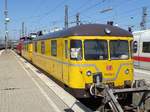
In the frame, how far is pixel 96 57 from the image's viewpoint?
1187 cm

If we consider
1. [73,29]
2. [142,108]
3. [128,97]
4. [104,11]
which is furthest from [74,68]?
[104,11]

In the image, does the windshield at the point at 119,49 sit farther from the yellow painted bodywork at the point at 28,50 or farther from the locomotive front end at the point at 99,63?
the yellow painted bodywork at the point at 28,50

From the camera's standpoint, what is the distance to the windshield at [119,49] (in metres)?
12.2

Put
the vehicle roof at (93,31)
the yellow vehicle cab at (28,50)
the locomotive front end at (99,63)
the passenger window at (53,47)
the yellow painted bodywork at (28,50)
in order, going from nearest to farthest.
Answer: the locomotive front end at (99,63) < the vehicle roof at (93,31) < the passenger window at (53,47) < the yellow painted bodywork at (28,50) < the yellow vehicle cab at (28,50)

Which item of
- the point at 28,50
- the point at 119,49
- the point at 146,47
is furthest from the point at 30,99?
the point at 28,50

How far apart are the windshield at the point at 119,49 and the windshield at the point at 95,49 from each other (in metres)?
0.27

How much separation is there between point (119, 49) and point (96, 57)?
999mm

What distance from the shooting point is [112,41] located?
1223cm

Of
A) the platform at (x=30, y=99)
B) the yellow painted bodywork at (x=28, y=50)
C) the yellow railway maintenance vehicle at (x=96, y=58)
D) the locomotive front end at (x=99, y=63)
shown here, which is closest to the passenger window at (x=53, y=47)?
the platform at (x=30, y=99)

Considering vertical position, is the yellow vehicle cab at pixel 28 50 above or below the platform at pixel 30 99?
above

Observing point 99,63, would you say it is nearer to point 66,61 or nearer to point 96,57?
point 96,57

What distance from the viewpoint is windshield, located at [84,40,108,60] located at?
11805mm

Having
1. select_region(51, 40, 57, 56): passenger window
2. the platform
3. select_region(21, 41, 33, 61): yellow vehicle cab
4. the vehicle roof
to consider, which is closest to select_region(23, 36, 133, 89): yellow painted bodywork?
the vehicle roof

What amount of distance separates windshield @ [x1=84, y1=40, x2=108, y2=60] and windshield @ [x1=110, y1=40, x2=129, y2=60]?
0.27 meters
